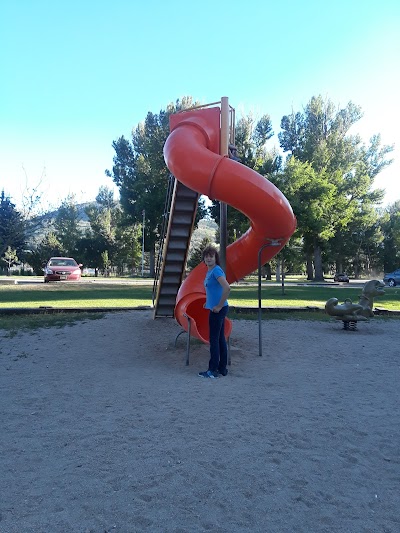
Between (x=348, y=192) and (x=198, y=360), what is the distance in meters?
46.3

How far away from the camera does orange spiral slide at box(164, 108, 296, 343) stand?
635cm

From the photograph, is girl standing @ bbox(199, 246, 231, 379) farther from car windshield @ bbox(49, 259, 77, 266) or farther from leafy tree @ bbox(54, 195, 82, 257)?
leafy tree @ bbox(54, 195, 82, 257)

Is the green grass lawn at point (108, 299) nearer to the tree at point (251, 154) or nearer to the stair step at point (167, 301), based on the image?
the stair step at point (167, 301)

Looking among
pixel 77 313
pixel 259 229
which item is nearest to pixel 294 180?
pixel 77 313

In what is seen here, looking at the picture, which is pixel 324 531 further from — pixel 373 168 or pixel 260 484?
pixel 373 168

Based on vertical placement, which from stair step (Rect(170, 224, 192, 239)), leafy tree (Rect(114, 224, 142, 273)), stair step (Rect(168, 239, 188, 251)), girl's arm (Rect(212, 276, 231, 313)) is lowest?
girl's arm (Rect(212, 276, 231, 313))

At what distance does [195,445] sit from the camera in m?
3.70

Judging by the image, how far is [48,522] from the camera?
2576 millimetres

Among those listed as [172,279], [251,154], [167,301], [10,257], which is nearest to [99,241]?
[10,257]

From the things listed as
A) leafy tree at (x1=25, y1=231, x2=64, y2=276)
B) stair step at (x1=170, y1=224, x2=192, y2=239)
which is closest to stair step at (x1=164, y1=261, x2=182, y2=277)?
stair step at (x1=170, y1=224, x2=192, y2=239)

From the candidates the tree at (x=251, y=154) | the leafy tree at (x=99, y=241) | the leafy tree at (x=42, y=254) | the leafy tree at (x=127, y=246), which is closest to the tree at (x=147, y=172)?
the tree at (x=251, y=154)

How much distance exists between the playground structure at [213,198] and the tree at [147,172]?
3598cm

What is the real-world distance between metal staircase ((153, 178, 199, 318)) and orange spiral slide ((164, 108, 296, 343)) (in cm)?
125

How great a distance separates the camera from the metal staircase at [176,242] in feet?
27.7
